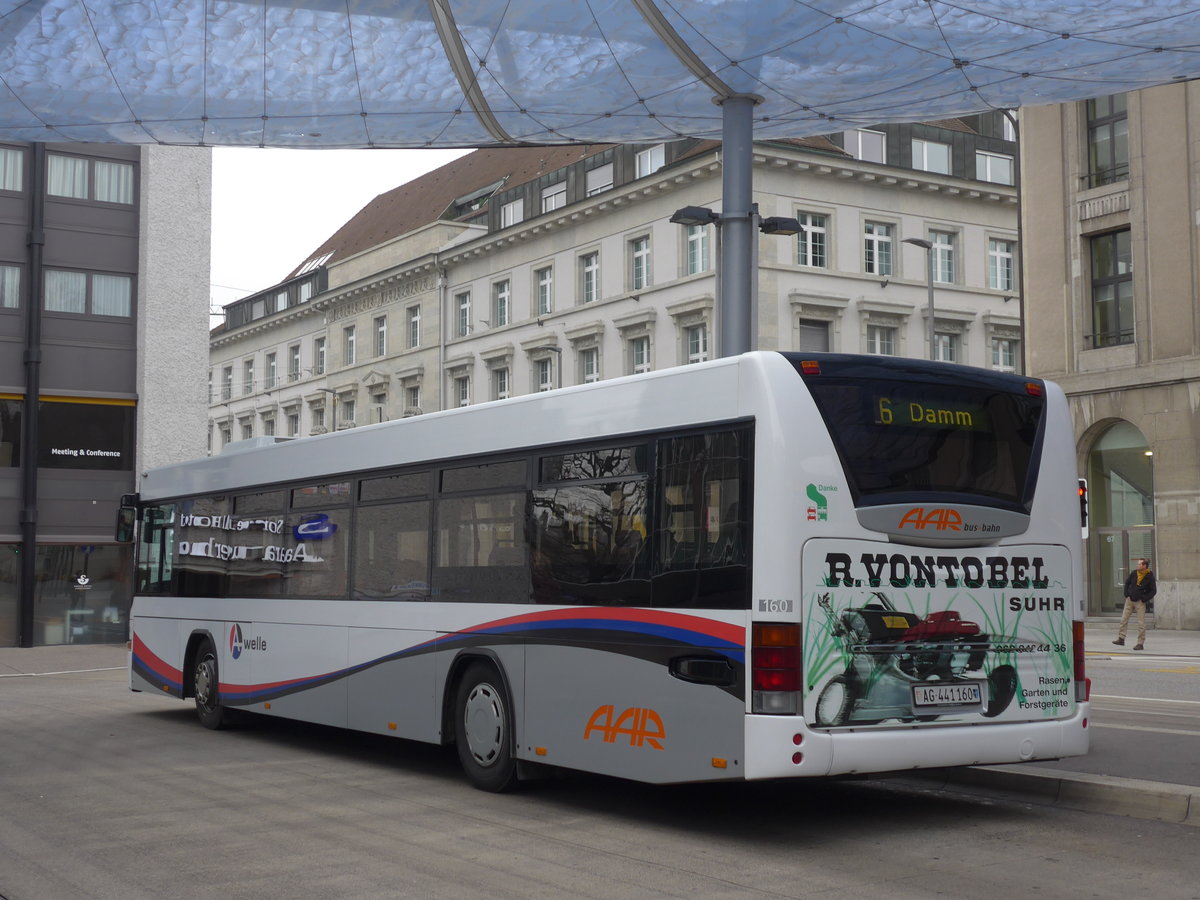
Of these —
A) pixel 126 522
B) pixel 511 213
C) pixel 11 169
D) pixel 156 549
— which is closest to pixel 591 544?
pixel 156 549

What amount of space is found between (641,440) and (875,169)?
45.8 m

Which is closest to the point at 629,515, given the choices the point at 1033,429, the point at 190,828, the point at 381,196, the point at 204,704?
the point at 1033,429

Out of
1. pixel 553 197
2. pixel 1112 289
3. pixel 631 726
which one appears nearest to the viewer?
pixel 631 726

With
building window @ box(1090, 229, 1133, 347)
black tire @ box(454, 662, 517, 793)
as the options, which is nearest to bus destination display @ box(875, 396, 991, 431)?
black tire @ box(454, 662, 517, 793)

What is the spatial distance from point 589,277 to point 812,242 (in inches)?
384

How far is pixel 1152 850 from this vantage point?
25.2ft

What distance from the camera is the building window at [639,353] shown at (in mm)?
54219

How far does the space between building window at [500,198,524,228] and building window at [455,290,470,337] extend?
3.67 m

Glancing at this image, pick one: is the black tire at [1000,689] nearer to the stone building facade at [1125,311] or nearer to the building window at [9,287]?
the stone building facade at [1125,311]

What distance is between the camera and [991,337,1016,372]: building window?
56.0 meters

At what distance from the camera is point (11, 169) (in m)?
32.2

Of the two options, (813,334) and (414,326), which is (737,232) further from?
(414,326)

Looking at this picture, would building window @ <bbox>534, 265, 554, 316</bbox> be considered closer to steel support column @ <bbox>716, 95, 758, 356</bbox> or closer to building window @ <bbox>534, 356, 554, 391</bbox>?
building window @ <bbox>534, 356, 554, 391</bbox>

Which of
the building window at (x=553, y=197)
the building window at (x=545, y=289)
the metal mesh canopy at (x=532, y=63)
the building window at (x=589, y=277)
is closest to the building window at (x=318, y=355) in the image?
the building window at (x=545, y=289)
